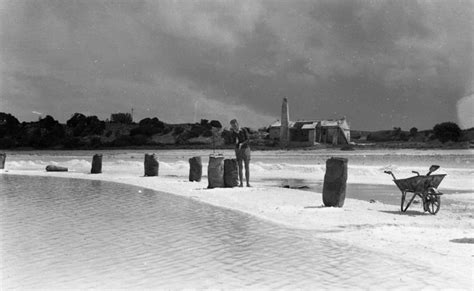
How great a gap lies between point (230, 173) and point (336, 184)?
5357 mm

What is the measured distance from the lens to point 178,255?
6762 millimetres

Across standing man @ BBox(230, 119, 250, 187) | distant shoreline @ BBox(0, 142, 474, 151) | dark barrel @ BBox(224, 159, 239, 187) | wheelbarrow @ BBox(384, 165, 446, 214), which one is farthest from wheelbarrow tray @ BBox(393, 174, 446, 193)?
distant shoreline @ BBox(0, 142, 474, 151)

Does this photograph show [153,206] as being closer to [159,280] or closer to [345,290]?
[159,280]

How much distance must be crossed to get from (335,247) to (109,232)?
367 centimetres

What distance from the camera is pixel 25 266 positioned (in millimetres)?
6203

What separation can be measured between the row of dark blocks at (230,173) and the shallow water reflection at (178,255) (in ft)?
7.48

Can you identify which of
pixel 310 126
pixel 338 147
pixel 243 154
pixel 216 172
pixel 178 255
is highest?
pixel 310 126

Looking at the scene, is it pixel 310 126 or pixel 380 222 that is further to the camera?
pixel 310 126

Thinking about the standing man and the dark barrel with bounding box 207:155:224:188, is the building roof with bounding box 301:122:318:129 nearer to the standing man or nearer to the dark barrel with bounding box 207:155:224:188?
the dark barrel with bounding box 207:155:224:188

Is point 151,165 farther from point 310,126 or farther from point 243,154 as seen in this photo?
point 310,126

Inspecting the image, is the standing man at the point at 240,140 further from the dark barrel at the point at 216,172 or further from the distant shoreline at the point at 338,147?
the distant shoreline at the point at 338,147

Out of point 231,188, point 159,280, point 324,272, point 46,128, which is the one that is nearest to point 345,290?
point 324,272

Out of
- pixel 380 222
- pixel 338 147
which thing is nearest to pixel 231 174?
pixel 380 222

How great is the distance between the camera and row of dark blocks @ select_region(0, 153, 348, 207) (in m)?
11.8
